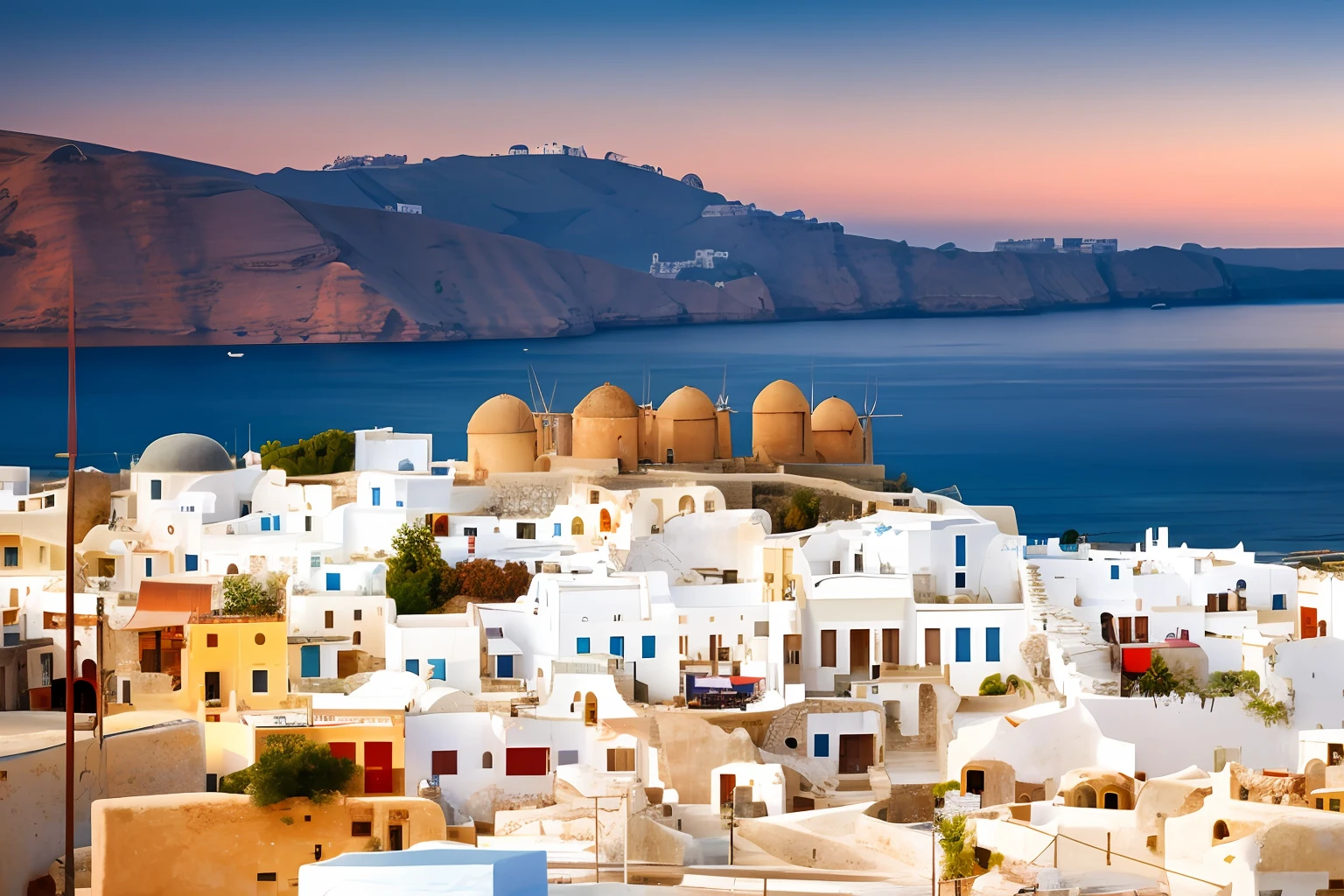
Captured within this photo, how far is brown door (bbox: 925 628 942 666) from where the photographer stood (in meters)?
22.8

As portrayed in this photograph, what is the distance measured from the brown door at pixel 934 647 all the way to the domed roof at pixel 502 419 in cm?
828

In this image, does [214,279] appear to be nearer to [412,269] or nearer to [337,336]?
[337,336]

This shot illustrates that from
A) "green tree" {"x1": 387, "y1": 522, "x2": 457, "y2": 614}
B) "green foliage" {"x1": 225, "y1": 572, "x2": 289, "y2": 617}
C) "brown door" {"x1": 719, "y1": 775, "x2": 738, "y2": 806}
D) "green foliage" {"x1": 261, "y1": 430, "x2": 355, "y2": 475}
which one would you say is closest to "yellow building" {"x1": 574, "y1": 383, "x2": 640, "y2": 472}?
"green foliage" {"x1": 261, "y1": 430, "x2": 355, "y2": 475}

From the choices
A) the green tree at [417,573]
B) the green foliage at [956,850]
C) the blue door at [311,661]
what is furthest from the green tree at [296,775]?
the green tree at [417,573]

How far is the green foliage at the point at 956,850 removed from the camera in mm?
16266

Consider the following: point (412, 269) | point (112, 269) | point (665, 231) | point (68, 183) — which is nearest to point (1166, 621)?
point (68, 183)

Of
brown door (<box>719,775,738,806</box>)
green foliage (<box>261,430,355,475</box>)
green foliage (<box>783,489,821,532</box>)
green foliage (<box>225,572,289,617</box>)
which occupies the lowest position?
brown door (<box>719,775,738,806</box>)

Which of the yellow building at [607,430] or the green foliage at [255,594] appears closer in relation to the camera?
the green foliage at [255,594]

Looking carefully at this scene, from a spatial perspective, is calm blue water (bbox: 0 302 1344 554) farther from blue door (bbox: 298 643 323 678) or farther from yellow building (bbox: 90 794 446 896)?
yellow building (bbox: 90 794 446 896)

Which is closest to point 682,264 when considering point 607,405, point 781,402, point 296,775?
point 781,402

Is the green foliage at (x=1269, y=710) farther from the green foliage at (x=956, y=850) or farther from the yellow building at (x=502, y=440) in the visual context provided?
the yellow building at (x=502, y=440)

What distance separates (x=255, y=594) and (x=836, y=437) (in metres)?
11.0

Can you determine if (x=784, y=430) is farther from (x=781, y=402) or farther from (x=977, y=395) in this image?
(x=977, y=395)

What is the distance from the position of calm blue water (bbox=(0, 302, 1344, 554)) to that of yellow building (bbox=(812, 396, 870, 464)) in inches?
501
